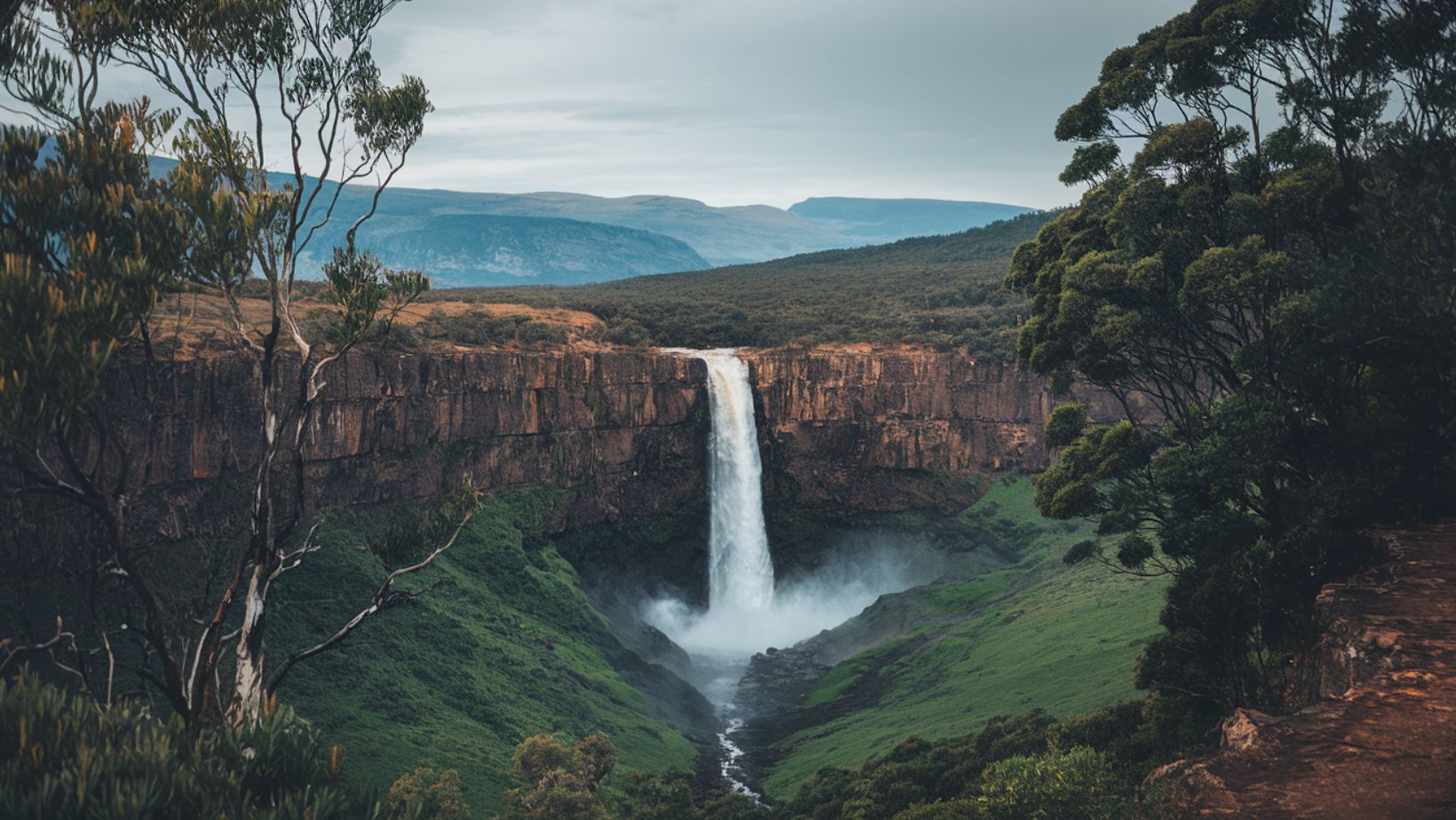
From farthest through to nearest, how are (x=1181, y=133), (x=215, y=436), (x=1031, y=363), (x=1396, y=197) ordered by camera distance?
(x=215, y=436) < (x=1031, y=363) < (x=1181, y=133) < (x=1396, y=197)

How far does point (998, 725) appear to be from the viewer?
3347 cm

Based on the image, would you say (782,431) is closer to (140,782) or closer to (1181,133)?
(1181,133)

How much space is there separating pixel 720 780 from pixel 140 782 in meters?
34.7

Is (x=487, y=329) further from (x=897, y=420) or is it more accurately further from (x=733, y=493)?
(x=897, y=420)

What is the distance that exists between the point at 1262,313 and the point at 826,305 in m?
69.8

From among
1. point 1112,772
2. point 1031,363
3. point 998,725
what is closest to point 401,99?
point 1031,363

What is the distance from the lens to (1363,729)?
15.2m

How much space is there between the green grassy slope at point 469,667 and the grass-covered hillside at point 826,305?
86.3ft

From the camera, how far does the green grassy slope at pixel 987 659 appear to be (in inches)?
1538

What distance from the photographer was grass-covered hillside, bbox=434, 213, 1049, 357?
80688 mm

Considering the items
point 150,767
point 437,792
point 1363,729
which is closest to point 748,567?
point 437,792

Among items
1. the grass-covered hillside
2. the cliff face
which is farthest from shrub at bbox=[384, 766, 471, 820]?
the grass-covered hillside

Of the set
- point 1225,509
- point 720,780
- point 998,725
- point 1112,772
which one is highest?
point 1225,509

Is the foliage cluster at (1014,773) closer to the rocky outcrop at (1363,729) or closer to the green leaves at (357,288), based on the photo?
the rocky outcrop at (1363,729)
